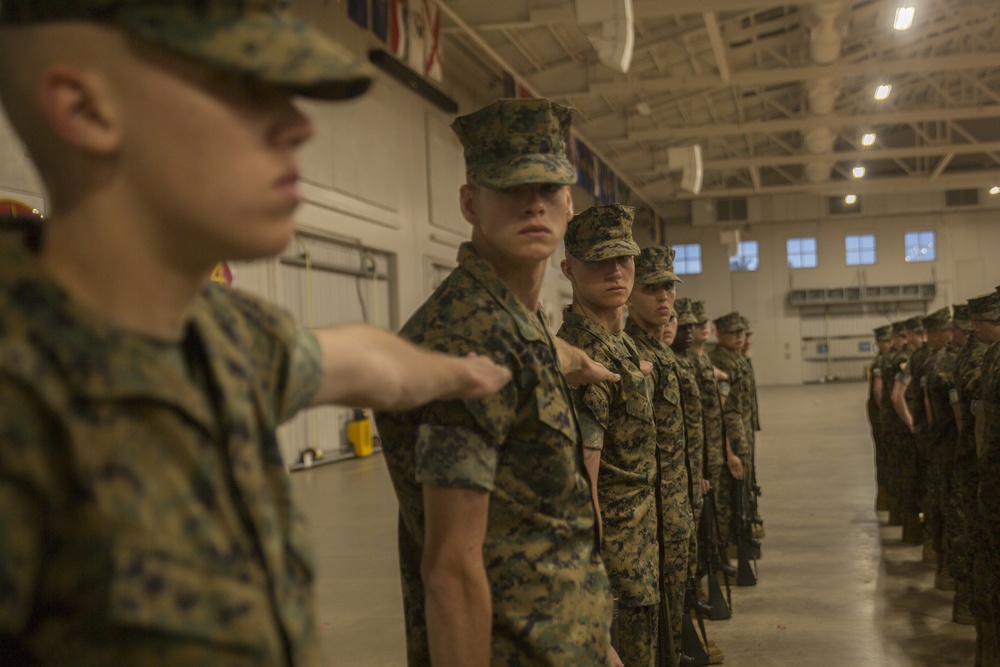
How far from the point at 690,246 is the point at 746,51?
1431cm

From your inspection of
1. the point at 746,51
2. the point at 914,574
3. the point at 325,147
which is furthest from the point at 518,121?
the point at 746,51

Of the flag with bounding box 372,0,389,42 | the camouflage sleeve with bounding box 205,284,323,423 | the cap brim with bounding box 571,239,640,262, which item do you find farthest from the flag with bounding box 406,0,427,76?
the camouflage sleeve with bounding box 205,284,323,423

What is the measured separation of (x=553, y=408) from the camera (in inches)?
72.3

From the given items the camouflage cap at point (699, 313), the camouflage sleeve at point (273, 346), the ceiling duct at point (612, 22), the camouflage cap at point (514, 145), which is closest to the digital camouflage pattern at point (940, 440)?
the camouflage cap at point (699, 313)

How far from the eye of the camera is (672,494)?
157 inches

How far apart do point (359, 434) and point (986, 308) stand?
9.18 metres

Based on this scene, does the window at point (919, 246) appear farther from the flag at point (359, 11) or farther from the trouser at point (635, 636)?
the trouser at point (635, 636)

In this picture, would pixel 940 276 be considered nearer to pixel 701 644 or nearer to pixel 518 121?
pixel 701 644

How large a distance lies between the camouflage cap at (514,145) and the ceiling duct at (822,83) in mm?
12472

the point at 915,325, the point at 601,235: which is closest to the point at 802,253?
the point at 915,325

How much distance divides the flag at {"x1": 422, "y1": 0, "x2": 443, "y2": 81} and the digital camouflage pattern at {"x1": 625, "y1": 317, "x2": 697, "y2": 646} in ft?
27.9

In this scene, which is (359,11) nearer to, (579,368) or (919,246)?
(579,368)

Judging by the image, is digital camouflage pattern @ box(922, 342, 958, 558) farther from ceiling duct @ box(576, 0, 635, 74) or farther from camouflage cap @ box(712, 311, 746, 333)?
ceiling duct @ box(576, 0, 635, 74)

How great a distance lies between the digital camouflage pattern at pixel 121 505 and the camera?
74 centimetres
